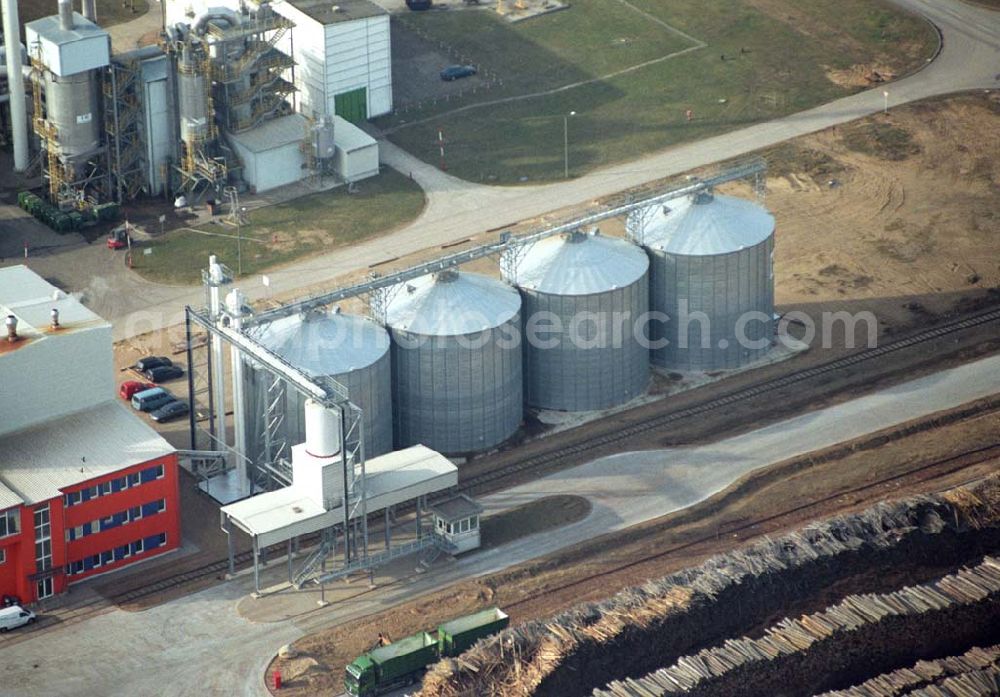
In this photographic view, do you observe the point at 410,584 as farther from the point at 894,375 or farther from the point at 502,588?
the point at 894,375

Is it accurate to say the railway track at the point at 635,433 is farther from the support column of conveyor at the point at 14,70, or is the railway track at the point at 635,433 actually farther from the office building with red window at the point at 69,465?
A: the support column of conveyor at the point at 14,70

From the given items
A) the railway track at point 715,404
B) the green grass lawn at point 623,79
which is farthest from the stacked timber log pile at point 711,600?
the green grass lawn at point 623,79

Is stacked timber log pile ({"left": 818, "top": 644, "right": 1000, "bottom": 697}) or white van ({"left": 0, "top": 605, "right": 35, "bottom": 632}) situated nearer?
stacked timber log pile ({"left": 818, "top": 644, "right": 1000, "bottom": 697})

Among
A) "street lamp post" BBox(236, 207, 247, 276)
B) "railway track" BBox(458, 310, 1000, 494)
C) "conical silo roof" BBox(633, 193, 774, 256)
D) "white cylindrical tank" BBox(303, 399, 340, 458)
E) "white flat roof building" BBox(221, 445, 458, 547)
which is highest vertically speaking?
"conical silo roof" BBox(633, 193, 774, 256)

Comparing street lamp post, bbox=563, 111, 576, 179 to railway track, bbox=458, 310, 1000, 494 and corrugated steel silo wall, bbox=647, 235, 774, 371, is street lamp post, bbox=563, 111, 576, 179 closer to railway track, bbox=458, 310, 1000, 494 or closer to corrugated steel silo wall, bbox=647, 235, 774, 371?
corrugated steel silo wall, bbox=647, 235, 774, 371

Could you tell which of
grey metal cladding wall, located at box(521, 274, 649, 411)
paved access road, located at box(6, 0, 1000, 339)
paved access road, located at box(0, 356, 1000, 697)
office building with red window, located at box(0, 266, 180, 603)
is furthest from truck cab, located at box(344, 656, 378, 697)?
paved access road, located at box(6, 0, 1000, 339)

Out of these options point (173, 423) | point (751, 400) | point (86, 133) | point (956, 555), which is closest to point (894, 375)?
point (751, 400)
